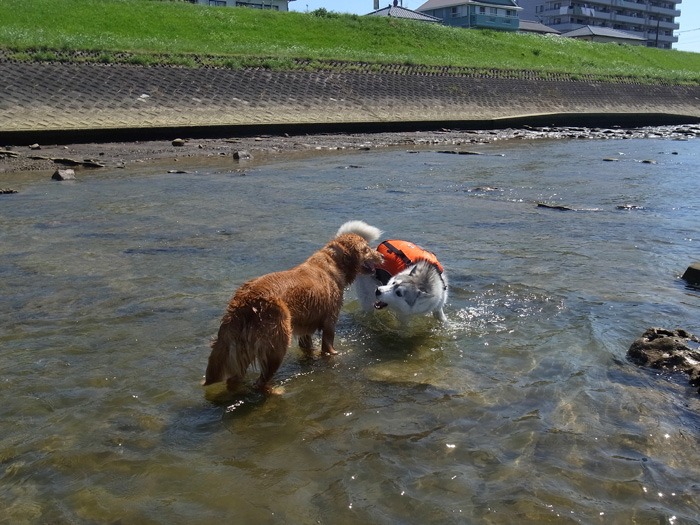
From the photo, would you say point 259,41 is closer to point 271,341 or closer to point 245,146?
point 245,146

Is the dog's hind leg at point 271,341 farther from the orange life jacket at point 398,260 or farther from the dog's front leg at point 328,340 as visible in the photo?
the orange life jacket at point 398,260

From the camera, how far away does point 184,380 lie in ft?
17.0

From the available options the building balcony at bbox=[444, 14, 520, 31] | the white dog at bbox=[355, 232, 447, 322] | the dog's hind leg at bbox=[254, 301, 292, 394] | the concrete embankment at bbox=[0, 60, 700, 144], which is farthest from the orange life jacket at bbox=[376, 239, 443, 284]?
the building balcony at bbox=[444, 14, 520, 31]

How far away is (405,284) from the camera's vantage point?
610 cm

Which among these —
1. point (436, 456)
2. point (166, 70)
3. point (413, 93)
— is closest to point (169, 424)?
point (436, 456)

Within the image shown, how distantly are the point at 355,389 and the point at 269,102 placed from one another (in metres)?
23.5

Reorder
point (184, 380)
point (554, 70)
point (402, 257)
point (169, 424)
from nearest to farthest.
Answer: point (169, 424)
point (184, 380)
point (402, 257)
point (554, 70)

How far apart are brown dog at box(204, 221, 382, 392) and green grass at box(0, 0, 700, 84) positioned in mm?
22103

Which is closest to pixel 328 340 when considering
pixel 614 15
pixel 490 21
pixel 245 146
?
pixel 245 146

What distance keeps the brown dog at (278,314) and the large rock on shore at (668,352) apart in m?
2.41

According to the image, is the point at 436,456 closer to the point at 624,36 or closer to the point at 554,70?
the point at 554,70

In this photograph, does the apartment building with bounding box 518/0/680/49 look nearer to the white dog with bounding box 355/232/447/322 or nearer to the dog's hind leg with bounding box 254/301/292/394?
the white dog with bounding box 355/232/447/322

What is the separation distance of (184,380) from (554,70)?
42.8 m

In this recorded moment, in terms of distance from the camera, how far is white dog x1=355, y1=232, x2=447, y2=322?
20.0ft
